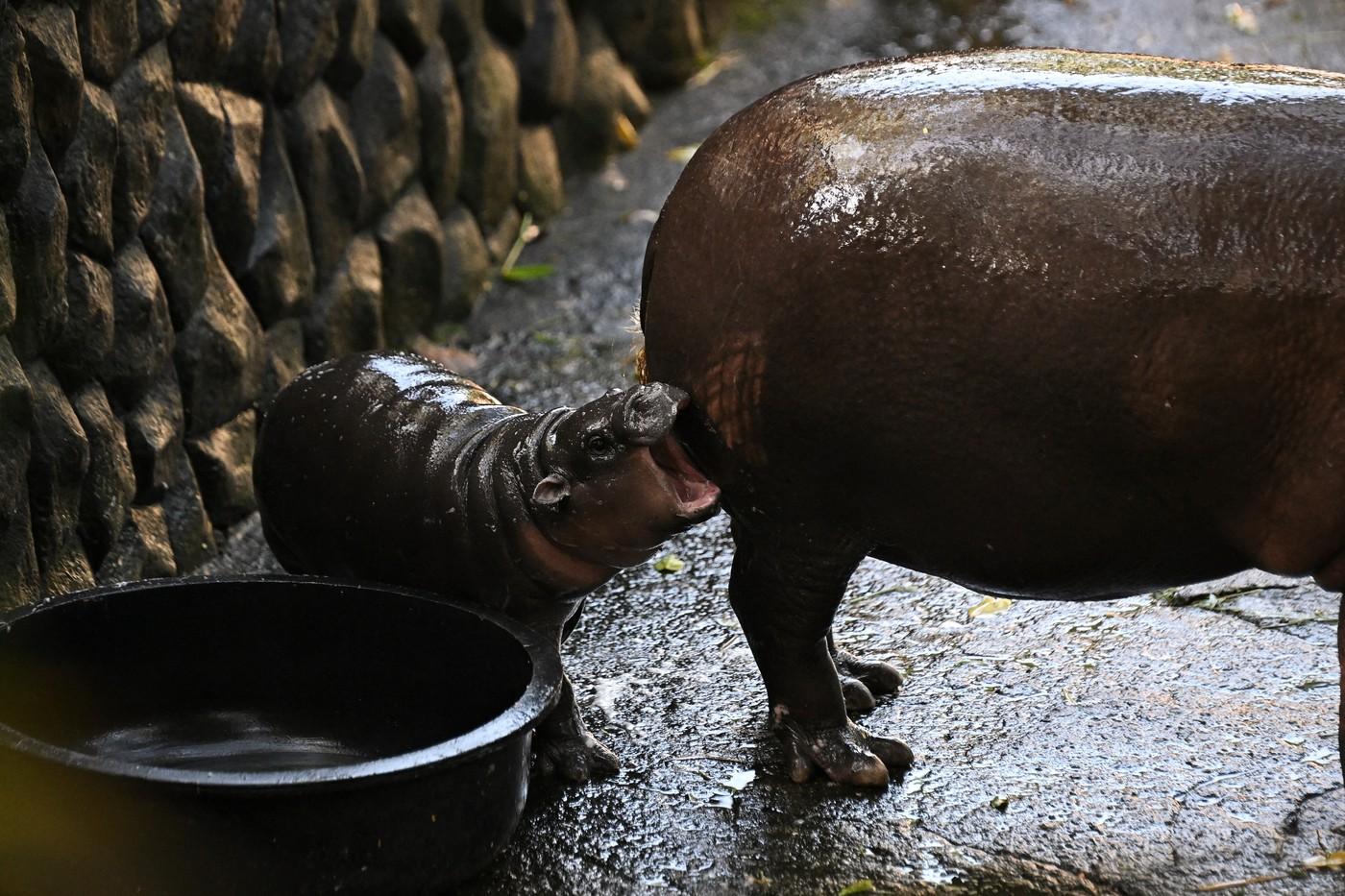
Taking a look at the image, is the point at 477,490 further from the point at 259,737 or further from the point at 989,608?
the point at 989,608

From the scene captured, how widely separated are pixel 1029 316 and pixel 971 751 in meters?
1.15

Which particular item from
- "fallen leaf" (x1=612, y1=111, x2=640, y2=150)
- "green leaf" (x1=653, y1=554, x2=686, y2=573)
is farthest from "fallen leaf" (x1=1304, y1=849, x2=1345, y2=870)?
"fallen leaf" (x1=612, y1=111, x2=640, y2=150)

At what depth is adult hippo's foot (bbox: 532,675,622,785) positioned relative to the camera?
355 cm

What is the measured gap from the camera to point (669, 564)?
470 centimetres

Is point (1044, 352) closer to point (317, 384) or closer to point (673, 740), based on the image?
point (673, 740)

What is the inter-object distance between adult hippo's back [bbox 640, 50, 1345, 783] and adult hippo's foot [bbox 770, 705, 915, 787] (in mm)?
421

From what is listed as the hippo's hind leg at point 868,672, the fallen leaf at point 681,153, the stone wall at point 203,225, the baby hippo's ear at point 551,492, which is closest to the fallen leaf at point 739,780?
the hippo's hind leg at point 868,672

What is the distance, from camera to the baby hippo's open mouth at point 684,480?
331 cm

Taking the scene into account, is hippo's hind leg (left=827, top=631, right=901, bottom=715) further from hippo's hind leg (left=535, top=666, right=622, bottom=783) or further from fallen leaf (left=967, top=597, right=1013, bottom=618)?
hippo's hind leg (left=535, top=666, right=622, bottom=783)

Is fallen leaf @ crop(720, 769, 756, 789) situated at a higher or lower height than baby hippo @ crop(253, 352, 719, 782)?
lower

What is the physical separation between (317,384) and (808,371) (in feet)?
4.12

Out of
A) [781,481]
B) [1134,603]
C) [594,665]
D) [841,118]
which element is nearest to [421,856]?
[781,481]

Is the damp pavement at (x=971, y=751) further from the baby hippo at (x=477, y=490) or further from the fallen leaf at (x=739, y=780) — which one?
the baby hippo at (x=477, y=490)

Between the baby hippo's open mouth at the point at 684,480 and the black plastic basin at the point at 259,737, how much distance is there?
1.26 feet
